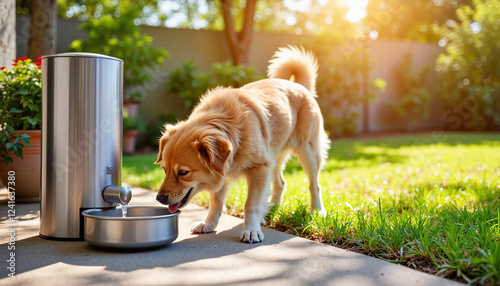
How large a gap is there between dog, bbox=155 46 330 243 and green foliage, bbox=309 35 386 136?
26.7 feet

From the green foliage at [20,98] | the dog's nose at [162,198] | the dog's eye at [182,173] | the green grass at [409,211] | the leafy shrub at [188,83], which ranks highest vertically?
the leafy shrub at [188,83]

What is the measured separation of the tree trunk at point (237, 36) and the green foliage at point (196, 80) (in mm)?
1409

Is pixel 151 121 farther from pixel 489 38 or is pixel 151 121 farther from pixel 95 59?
pixel 489 38

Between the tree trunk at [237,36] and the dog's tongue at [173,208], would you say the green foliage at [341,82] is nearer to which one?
the tree trunk at [237,36]

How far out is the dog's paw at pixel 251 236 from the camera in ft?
9.25

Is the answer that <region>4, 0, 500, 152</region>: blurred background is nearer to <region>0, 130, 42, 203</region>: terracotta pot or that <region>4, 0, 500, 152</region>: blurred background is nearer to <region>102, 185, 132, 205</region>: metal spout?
<region>0, 130, 42, 203</region>: terracotta pot

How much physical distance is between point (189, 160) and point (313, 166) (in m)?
1.43

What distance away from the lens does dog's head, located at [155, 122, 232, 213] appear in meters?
2.80

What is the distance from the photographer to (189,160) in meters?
2.86

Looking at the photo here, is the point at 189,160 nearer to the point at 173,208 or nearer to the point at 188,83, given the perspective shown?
the point at 173,208

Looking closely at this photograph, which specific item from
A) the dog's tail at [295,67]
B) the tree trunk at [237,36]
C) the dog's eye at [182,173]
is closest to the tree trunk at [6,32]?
the dog's tail at [295,67]

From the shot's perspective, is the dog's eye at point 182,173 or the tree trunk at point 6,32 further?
the tree trunk at point 6,32

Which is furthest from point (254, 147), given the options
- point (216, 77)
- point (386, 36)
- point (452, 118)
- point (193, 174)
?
point (386, 36)

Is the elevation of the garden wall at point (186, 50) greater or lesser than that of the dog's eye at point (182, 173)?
greater
